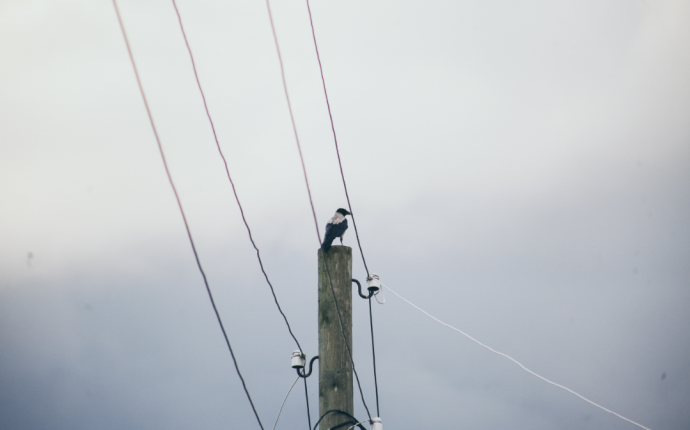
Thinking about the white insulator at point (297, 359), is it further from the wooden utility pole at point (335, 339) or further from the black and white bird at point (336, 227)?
the black and white bird at point (336, 227)

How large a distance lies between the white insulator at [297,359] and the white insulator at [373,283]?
38.6 inches

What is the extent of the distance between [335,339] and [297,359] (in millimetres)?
733

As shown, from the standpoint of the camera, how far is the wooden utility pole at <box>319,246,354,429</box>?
13.8 feet

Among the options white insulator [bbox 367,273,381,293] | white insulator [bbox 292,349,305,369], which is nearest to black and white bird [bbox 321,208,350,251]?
white insulator [bbox 367,273,381,293]

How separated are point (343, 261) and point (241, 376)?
150 cm

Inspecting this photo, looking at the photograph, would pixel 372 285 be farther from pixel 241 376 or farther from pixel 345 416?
pixel 241 376

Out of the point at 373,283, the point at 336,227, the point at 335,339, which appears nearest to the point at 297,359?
the point at 335,339

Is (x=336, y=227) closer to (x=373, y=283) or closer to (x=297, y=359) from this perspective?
(x=373, y=283)

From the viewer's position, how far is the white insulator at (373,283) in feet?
16.9

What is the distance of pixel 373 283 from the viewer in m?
5.17

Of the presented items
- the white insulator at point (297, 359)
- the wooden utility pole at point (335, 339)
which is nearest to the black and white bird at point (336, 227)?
the wooden utility pole at point (335, 339)

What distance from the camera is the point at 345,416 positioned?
13.7 feet

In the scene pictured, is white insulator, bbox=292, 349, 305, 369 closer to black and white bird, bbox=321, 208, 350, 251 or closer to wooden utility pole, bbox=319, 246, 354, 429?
wooden utility pole, bbox=319, 246, 354, 429

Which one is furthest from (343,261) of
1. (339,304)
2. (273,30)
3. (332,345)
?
(273,30)
